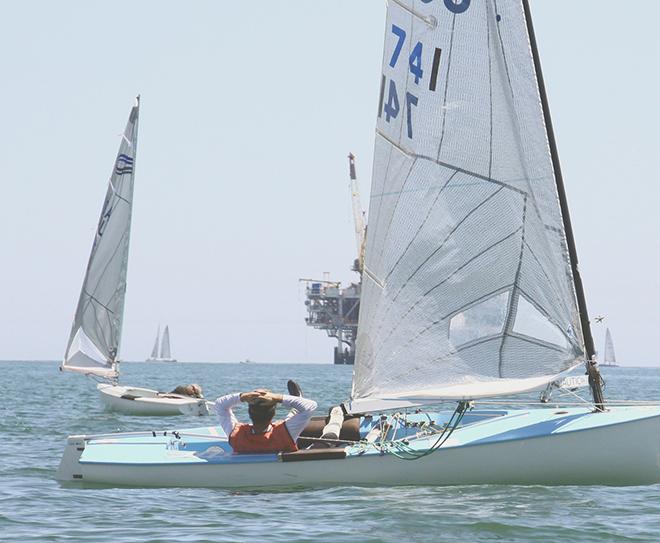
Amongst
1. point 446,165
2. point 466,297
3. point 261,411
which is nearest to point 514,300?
point 466,297

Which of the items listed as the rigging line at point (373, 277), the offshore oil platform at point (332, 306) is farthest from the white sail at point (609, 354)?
the rigging line at point (373, 277)

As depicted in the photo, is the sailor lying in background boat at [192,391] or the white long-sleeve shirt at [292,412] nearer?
the white long-sleeve shirt at [292,412]

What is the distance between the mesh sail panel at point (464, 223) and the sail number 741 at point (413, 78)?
0.02 metres

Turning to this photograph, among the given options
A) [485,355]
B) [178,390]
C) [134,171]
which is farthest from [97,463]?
[134,171]

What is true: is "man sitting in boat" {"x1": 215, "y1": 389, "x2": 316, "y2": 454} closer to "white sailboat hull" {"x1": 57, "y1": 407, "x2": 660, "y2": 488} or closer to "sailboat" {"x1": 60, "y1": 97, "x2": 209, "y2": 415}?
"white sailboat hull" {"x1": 57, "y1": 407, "x2": 660, "y2": 488}

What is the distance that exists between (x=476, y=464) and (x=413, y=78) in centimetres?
429

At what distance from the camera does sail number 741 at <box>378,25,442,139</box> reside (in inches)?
502

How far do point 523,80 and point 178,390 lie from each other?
18.3m

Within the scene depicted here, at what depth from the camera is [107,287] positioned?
30469mm

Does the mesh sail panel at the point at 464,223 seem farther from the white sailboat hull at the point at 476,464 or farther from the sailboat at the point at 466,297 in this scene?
the white sailboat hull at the point at 476,464

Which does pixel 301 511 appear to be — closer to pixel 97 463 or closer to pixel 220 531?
pixel 220 531

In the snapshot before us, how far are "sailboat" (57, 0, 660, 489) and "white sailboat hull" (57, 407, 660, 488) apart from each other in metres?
0.01

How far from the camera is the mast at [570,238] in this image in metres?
12.2

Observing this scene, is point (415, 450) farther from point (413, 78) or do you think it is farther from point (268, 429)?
point (413, 78)
